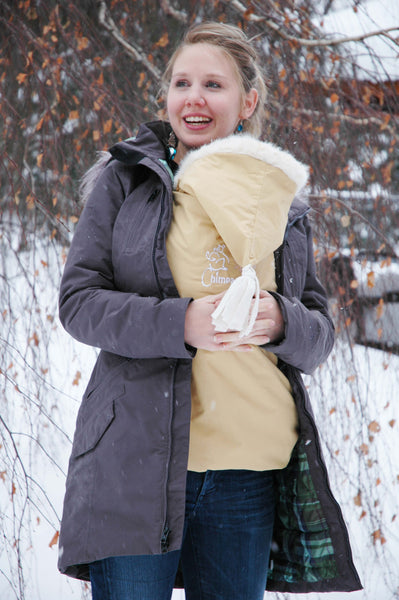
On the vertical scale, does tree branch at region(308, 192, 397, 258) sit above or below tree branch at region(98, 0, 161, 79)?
below

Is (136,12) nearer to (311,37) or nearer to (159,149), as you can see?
(311,37)

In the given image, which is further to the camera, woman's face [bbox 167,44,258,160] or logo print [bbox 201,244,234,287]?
woman's face [bbox 167,44,258,160]

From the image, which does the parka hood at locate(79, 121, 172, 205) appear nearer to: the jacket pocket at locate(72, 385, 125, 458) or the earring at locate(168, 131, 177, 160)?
the earring at locate(168, 131, 177, 160)

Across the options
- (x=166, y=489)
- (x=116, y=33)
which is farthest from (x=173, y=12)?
(x=166, y=489)

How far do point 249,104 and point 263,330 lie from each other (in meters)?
0.54

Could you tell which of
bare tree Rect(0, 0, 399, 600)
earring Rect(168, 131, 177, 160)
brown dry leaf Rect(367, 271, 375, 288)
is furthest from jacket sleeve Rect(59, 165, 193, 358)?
brown dry leaf Rect(367, 271, 375, 288)

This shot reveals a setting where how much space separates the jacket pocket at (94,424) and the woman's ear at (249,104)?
645 mm

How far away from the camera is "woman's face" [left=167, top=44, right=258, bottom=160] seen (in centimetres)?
119

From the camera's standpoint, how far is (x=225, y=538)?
114 centimetres

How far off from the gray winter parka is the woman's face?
77 millimetres

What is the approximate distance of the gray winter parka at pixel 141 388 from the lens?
100 cm

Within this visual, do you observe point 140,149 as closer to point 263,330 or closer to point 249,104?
point 249,104

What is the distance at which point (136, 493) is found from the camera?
3.28ft

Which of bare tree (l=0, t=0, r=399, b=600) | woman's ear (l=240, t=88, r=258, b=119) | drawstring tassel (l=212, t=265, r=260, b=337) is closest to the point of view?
drawstring tassel (l=212, t=265, r=260, b=337)
